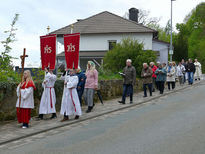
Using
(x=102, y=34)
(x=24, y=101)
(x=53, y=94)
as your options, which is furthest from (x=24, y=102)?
(x=102, y=34)

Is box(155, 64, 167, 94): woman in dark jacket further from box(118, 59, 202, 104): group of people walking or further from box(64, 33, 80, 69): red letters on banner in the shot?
box(64, 33, 80, 69): red letters on banner

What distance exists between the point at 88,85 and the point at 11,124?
3189 mm

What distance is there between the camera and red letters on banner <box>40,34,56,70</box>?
991 centimetres

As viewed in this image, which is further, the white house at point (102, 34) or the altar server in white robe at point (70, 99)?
the white house at point (102, 34)

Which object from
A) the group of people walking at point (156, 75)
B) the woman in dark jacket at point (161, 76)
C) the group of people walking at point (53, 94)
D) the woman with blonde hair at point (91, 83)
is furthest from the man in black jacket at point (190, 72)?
the woman with blonde hair at point (91, 83)

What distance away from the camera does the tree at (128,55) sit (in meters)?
18.6

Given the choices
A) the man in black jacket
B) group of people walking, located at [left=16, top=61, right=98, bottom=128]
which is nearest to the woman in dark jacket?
the man in black jacket

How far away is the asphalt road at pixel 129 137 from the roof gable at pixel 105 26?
27.4m

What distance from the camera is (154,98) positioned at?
14.6m

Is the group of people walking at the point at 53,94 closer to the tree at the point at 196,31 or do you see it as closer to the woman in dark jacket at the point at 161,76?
the woman in dark jacket at the point at 161,76

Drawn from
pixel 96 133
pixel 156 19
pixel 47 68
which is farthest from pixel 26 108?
pixel 156 19

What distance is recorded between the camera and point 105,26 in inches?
1485

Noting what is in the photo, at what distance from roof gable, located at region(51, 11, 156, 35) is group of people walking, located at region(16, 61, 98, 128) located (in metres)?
25.6

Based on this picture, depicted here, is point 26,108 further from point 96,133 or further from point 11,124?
point 96,133
